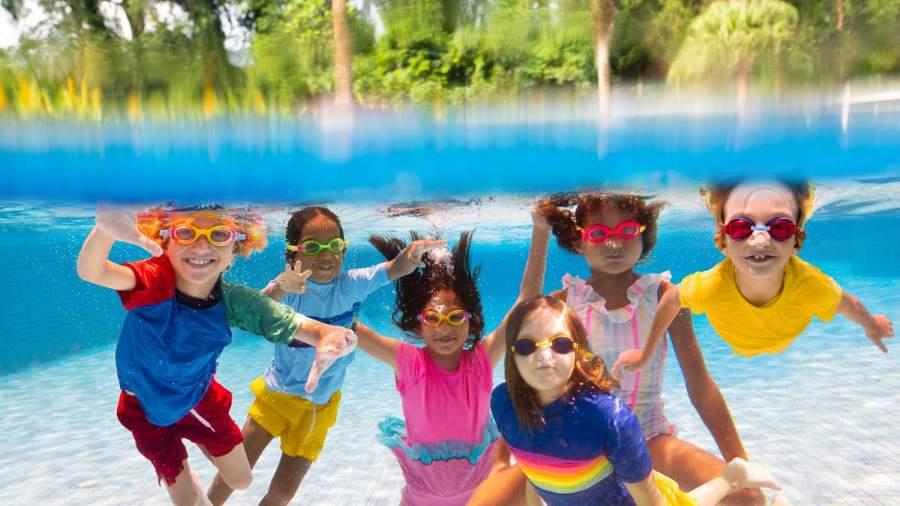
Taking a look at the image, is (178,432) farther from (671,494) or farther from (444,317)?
(671,494)

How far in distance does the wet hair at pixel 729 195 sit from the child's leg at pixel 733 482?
1547 millimetres

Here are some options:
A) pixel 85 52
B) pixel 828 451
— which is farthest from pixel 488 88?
pixel 828 451

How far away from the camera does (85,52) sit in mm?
4859

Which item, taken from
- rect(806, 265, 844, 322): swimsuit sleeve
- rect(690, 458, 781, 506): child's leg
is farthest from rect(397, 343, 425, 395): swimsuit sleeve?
rect(806, 265, 844, 322): swimsuit sleeve

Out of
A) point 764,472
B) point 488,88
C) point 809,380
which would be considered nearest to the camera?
point 764,472

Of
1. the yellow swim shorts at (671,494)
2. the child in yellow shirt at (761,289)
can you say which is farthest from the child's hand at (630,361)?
the yellow swim shorts at (671,494)

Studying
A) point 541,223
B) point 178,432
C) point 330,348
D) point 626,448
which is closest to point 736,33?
point 541,223

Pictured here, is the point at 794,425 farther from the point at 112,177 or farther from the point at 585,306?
the point at 112,177

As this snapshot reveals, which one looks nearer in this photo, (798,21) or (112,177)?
(798,21)

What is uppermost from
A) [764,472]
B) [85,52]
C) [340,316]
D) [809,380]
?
[85,52]

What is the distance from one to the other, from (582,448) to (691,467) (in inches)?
53.9

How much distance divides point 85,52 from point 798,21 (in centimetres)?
464

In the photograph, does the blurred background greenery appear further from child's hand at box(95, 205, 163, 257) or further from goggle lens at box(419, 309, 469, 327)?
goggle lens at box(419, 309, 469, 327)

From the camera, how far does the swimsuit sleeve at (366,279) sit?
6130mm
